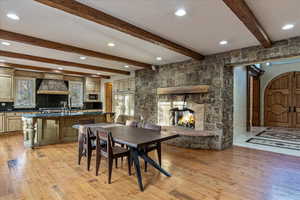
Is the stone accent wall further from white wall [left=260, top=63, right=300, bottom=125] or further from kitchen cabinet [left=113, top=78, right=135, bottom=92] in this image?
white wall [left=260, top=63, right=300, bottom=125]

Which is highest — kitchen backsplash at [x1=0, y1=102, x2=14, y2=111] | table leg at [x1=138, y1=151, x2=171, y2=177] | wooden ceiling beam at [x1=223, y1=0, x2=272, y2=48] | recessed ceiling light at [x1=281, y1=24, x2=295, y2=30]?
recessed ceiling light at [x1=281, y1=24, x2=295, y2=30]

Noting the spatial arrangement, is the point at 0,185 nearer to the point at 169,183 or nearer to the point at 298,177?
the point at 169,183

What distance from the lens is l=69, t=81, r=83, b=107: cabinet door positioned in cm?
761

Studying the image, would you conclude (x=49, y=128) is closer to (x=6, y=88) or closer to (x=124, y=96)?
(x=6, y=88)

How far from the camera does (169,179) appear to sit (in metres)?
2.58

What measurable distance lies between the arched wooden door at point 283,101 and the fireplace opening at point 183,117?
5520 mm

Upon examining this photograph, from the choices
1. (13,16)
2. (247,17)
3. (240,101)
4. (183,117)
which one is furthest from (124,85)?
(247,17)

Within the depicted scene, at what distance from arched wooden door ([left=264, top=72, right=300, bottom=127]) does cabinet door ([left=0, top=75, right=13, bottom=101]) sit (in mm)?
11179

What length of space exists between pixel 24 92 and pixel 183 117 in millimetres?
6405

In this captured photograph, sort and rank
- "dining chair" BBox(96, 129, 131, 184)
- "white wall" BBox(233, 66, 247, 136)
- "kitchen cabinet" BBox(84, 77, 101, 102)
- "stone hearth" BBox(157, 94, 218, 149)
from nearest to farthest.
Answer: "dining chair" BBox(96, 129, 131, 184) → "stone hearth" BBox(157, 94, 218, 149) → "white wall" BBox(233, 66, 247, 136) → "kitchen cabinet" BBox(84, 77, 101, 102)

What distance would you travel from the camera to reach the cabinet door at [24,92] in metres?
6.27

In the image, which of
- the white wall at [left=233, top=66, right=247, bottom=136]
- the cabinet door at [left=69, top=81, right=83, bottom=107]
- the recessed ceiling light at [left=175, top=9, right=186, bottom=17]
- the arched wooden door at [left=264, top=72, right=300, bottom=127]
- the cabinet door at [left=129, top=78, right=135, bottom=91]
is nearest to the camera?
the recessed ceiling light at [left=175, top=9, right=186, bottom=17]

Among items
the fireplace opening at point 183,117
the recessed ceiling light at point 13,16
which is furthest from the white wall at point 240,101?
the recessed ceiling light at point 13,16

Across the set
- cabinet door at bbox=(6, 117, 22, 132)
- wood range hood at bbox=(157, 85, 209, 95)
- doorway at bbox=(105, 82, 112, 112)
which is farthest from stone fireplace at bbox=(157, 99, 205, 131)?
cabinet door at bbox=(6, 117, 22, 132)
